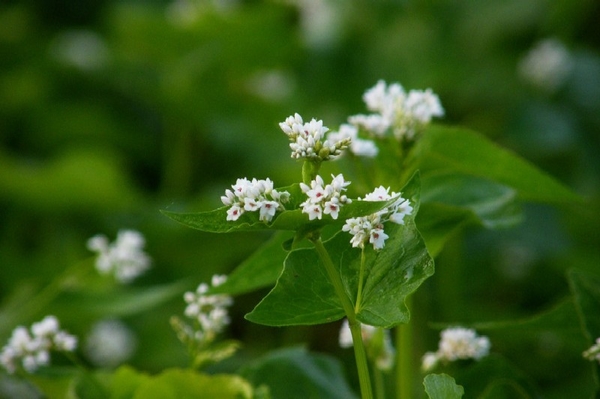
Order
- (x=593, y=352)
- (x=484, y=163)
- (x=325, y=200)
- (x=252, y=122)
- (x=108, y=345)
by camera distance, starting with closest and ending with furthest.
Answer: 1. (x=325, y=200)
2. (x=593, y=352)
3. (x=484, y=163)
4. (x=108, y=345)
5. (x=252, y=122)

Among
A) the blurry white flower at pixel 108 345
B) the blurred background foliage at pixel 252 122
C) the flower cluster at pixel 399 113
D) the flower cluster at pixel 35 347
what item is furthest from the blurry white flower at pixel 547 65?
the flower cluster at pixel 35 347

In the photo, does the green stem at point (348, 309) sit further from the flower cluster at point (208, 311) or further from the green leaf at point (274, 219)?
the flower cluster at point (208, 311)

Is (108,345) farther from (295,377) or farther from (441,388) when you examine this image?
(441,388)

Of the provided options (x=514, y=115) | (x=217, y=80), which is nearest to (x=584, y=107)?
(x=514, y=115)

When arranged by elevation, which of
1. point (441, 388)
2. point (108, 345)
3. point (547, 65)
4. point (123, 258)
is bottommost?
point (441, 388)

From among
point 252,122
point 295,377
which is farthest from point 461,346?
point 252,122

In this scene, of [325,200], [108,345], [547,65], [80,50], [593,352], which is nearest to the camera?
[325,200]

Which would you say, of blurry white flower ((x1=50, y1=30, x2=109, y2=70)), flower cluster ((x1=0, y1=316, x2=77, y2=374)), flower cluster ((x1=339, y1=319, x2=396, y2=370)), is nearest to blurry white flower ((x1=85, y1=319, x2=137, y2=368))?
flower cluster ((x1=0, y1=316, x2=77, y2=374))
